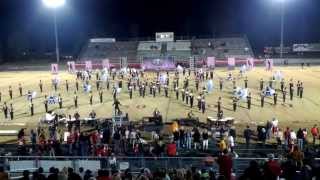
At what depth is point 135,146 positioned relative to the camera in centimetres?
1966

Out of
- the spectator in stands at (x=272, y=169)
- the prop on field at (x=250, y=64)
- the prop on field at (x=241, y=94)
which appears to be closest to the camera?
the spectator in stands at (x=272, y=169)

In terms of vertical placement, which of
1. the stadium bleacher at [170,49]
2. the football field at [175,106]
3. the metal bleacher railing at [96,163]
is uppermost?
the stadium bleacher at [170,49]

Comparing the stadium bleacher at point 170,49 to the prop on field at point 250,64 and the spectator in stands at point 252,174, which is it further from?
the spectator in stands at point 252,174

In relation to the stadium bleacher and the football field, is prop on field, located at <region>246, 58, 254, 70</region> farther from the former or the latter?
the stadium bleacher

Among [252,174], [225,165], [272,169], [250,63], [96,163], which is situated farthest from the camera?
[250,63]

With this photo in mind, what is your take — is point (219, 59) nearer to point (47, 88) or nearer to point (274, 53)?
point (274, 53)

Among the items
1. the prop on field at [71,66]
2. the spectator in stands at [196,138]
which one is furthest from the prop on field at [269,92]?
the prop on field at [71,66]

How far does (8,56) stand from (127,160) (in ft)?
207

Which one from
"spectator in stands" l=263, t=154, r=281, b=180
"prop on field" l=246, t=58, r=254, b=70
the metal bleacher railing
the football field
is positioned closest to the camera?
"spectator in stands" l=263, t=154, r=281, b=180

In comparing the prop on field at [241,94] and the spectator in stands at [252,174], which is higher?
the spectator in stands at [252,174]

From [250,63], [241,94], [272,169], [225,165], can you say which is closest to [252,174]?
[272,169]

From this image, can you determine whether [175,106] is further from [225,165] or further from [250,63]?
[250,63]

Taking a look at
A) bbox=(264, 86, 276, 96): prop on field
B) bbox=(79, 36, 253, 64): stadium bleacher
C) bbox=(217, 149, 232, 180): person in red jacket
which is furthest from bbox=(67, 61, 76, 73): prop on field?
bbox=(217, 149, 232, 180): person in red jacket

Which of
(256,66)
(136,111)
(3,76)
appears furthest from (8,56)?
(136,111)
